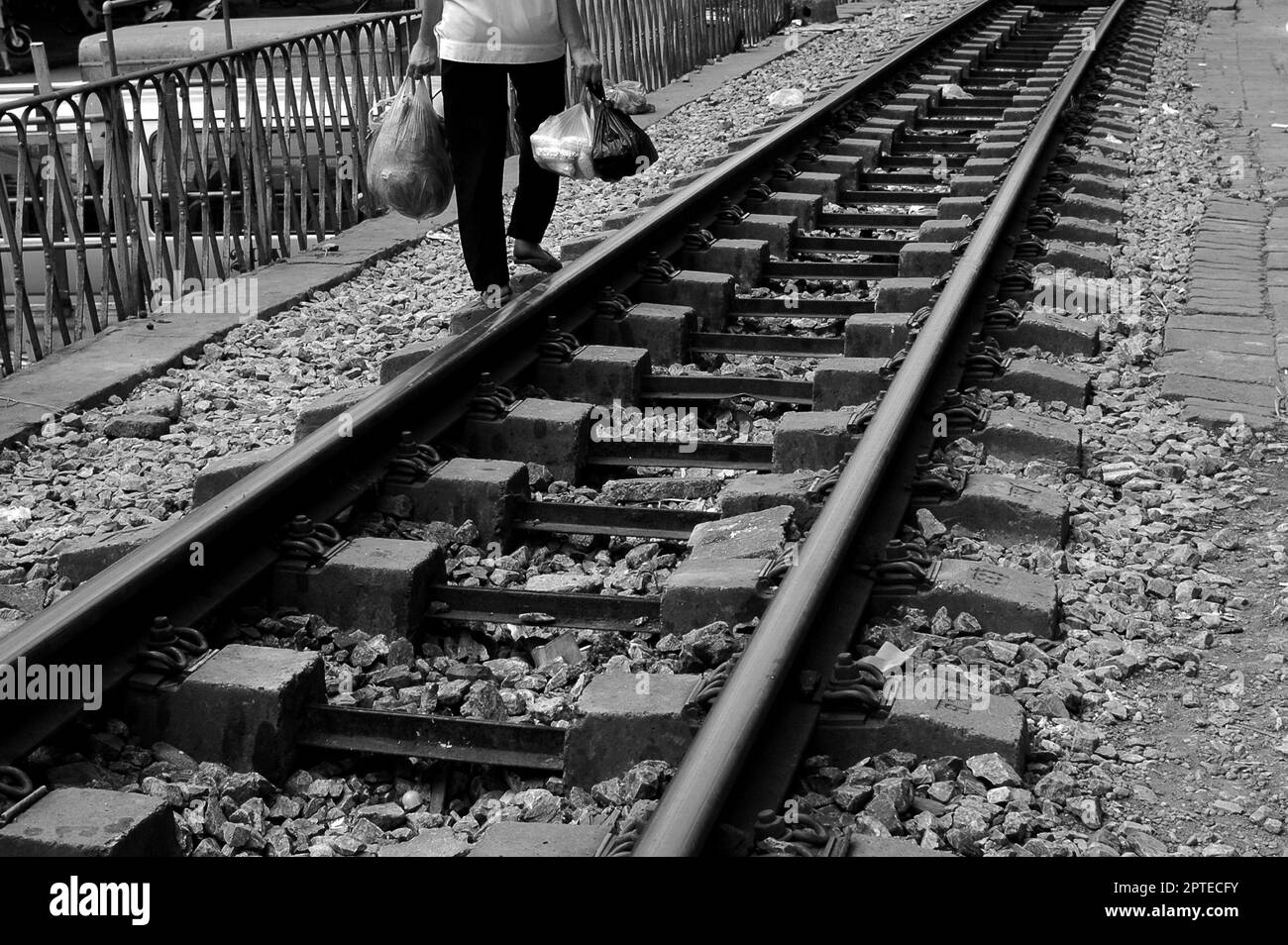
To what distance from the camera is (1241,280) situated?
7.07m

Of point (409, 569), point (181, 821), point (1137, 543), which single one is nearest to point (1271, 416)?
point (1137, 543)

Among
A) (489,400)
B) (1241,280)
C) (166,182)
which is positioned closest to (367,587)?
(489,400)

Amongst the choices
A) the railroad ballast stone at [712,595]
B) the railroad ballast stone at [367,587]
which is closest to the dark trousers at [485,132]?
the railroad ballast stone at [367,587]

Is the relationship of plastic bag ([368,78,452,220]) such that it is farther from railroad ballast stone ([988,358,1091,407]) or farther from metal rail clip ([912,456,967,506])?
metal rail clip ([912,456,967,506])

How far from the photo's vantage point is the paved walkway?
551 cm

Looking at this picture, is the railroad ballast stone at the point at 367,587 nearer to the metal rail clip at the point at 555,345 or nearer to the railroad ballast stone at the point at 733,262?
the metal rail clip at the point at 555,345

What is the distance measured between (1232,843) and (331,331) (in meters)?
4.91

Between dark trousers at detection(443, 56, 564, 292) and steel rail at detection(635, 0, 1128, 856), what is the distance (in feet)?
5.85

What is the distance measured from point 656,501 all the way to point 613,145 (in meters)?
1.84

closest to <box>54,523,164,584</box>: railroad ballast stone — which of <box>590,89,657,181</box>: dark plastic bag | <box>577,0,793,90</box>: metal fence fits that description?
<box>590,89,657,181</box>: dark plastic bag

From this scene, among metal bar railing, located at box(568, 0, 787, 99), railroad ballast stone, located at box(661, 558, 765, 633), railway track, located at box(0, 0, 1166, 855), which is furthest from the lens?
metal bar railing, located at box(568, 0, 787, 99)

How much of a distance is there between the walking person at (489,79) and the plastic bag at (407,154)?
9cm

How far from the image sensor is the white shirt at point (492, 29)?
594cm
